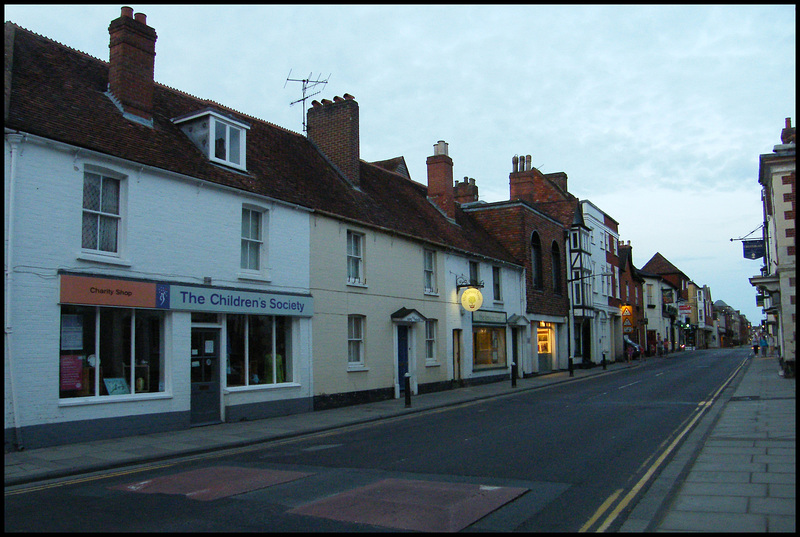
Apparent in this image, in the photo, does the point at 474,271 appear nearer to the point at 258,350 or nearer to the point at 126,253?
the point at 258,350

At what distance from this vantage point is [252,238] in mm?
17109

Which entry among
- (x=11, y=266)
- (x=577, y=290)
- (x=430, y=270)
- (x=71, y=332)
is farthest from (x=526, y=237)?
(x=11, y=266)

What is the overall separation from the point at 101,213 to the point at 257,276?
4.45 metres

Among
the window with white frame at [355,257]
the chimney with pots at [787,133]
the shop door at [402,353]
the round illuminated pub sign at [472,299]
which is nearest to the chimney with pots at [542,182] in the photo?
the chimney with pots at [787,133]

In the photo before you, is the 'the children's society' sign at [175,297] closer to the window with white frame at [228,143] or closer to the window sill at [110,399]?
the window sill at [110,399]

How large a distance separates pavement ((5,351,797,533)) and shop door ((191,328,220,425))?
1.69ft

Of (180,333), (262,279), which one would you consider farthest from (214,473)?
(262,279)

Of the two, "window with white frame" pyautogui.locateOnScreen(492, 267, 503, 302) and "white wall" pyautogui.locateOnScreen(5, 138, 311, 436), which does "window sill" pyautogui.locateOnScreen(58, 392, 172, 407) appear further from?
"window with white frame" pyautogui.locateOnScreen(492, 267, 503, 302)

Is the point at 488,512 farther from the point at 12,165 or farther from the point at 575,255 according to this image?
the point at 575,255

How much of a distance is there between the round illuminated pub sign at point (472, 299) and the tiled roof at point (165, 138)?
7.29 feet

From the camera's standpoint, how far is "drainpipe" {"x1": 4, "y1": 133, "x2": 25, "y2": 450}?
11352 millimetres

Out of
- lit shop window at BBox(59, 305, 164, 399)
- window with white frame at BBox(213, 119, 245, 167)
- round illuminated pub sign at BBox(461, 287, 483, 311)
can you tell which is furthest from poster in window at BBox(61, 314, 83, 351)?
round illuminated pub sign at BBox(461, 287, 483, 311)

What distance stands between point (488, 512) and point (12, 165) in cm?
1031

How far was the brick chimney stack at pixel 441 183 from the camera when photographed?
1187 inches
